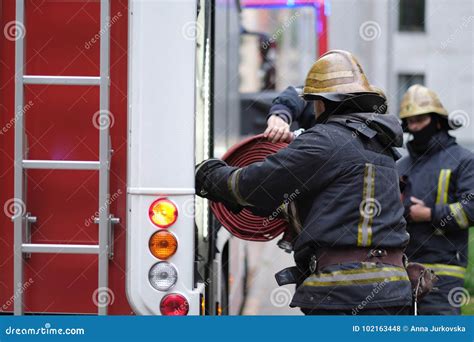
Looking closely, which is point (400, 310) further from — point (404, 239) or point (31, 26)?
point (31, 26)

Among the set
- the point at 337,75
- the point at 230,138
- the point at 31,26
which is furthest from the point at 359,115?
the point at 230,138

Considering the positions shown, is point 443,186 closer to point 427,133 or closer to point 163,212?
point 427,133

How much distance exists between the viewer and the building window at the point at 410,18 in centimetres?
2853

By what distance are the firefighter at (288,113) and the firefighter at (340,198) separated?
0.20 meters

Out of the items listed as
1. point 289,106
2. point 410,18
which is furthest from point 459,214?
point 410,18

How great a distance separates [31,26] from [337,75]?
1.36 m

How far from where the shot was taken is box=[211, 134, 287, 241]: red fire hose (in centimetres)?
405

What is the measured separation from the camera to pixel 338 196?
352 centimetres

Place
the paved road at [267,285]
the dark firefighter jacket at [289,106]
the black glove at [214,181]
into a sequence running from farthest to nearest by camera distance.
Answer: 1. the paved road at [267,285]
2. the dark firefighter jacket at [289,106]
3. the black glove at [214,181]

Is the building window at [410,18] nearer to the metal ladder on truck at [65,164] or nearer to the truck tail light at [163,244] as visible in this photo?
the metal ladder on truck at [65,164]

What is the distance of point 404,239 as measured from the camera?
12.0 ft

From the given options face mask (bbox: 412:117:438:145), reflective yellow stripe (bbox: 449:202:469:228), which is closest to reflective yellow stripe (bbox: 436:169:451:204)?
reflective yellow stripe (bbox: 449:202:469:228)

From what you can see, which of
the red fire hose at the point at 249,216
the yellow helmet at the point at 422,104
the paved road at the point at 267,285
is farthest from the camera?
the paved road at the point at 267,285

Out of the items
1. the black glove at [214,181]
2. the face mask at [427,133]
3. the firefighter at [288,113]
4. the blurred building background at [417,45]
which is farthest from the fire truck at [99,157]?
the blurred building background at [417,45]
